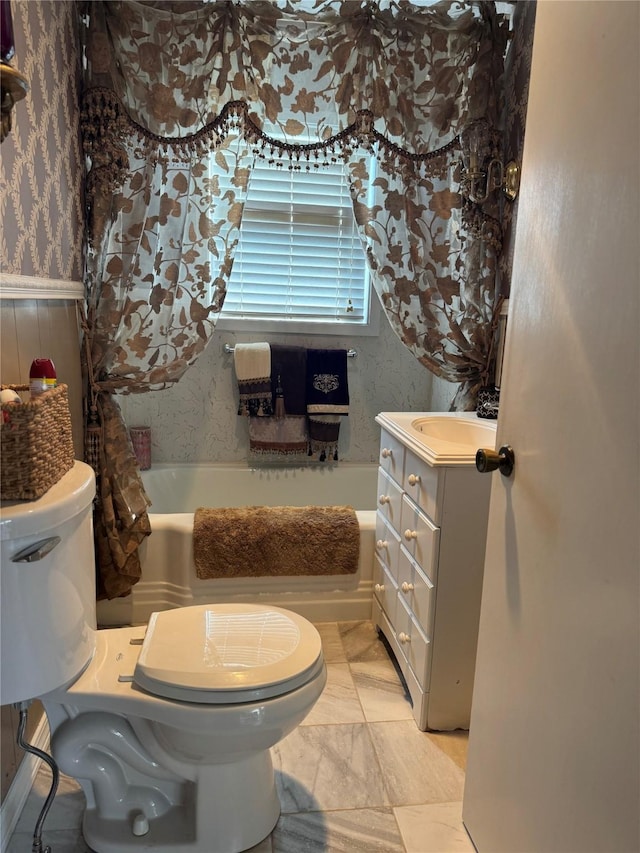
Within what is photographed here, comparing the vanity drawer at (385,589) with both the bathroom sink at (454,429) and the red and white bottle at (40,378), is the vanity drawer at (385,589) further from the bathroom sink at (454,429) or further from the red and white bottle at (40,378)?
the red and white bottle at (40,378)

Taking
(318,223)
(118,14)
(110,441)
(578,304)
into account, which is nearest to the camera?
(578,304)

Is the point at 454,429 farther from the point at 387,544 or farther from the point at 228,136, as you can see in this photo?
the point at 228,136

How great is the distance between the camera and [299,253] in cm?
315

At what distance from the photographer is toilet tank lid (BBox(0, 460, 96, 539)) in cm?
119

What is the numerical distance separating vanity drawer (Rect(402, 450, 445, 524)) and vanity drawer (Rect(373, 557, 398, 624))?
0.40 metres

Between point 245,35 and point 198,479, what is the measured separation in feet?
6.29

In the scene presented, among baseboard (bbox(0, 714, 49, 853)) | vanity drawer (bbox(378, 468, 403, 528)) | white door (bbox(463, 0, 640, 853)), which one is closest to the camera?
white door (bbox(463, 0, 640, 853))

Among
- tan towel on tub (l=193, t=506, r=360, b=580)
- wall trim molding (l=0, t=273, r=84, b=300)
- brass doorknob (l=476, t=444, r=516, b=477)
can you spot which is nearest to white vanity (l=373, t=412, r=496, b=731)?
tan towel on tub (l=193, t=506, r=360, b=580)

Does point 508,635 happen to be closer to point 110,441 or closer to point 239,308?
point 110,441

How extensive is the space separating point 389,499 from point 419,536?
1.14ft

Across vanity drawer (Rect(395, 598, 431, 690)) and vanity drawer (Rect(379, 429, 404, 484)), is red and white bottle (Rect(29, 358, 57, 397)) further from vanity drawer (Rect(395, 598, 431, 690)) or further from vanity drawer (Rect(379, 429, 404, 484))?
vanity drawer (Rect(395, 598, 431, 690))

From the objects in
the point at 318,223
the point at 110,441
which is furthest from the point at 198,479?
the point at 318,223

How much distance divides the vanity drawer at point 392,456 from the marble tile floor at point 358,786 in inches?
28.4

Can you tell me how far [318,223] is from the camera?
3129mm
